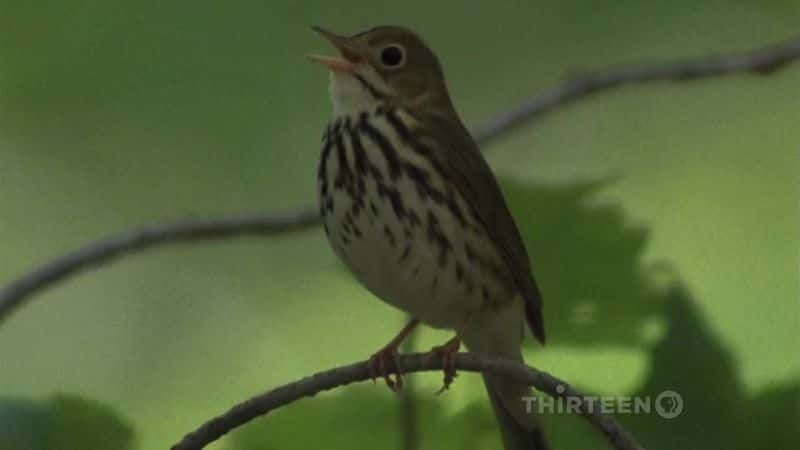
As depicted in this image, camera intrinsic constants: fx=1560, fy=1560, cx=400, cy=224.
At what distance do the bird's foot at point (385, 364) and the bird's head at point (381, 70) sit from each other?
239 millimetres

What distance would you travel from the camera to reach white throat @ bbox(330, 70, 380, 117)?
1.52 metres

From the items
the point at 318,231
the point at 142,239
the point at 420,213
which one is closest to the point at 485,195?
the point at 420,213

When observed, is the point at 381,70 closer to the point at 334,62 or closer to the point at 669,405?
the point at 334,62

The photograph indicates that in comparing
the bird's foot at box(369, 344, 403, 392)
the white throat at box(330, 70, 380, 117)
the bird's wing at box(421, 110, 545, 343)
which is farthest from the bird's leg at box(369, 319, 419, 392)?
the white throat at box(330, 70, 380, 117)

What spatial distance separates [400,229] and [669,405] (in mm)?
333

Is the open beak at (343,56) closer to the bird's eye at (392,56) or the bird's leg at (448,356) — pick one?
the bird's eye at (392,56)

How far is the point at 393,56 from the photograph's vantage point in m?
1.53

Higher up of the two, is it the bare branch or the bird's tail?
the bare branch

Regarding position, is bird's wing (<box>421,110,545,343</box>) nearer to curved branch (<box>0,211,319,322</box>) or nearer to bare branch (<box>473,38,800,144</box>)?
bare branch (<box>473,38,800,144</box>)

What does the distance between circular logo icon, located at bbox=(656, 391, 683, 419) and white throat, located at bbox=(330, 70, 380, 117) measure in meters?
0.41

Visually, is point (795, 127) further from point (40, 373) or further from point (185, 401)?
point (40, 373)

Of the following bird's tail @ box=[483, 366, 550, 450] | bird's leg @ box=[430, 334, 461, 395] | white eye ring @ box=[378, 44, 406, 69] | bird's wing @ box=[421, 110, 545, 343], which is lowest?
bird's tail @ box=[483, 366, 550, 450]

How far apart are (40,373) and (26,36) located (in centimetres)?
35

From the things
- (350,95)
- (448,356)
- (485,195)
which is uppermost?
(350,95)
